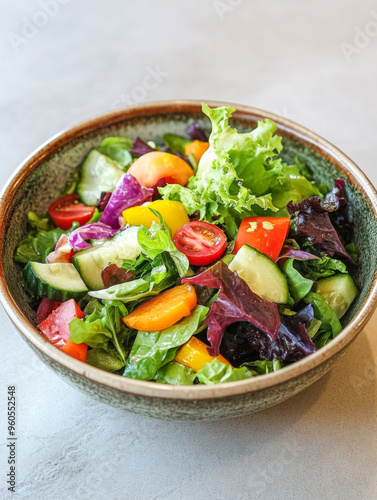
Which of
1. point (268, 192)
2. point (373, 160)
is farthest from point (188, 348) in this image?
point (373, 160)

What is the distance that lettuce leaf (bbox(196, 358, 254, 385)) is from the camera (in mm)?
1887

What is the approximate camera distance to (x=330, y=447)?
2.18 meters

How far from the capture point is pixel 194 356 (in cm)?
203

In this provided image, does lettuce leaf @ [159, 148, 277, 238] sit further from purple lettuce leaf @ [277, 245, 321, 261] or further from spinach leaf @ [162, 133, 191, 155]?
spinach leaf @ [162, 133, 191, 155]

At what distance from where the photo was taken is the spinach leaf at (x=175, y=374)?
1977 mm

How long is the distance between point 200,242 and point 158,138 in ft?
3.29

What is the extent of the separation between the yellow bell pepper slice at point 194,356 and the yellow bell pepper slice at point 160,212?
55cm

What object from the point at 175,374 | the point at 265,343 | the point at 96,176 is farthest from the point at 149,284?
the point at 96,176

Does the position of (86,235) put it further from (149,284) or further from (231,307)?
(231,307)

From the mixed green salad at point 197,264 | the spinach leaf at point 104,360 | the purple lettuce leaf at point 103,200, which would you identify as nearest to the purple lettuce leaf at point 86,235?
the mixed green salad at point 197,264

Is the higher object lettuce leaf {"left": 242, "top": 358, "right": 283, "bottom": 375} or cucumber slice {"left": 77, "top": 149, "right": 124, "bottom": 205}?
cucumber slice {"left": 77, "top": 149, "right": 124, "bottom": 205}

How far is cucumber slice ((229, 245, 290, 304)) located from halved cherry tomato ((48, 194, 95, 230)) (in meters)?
0.91

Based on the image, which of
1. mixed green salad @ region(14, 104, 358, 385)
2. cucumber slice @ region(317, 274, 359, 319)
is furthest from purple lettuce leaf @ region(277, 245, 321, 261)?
cucumber slice @ region(317, 274, 359, 319)

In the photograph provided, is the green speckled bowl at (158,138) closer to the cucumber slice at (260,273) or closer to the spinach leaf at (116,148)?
the spinach leaf at (116,148)
